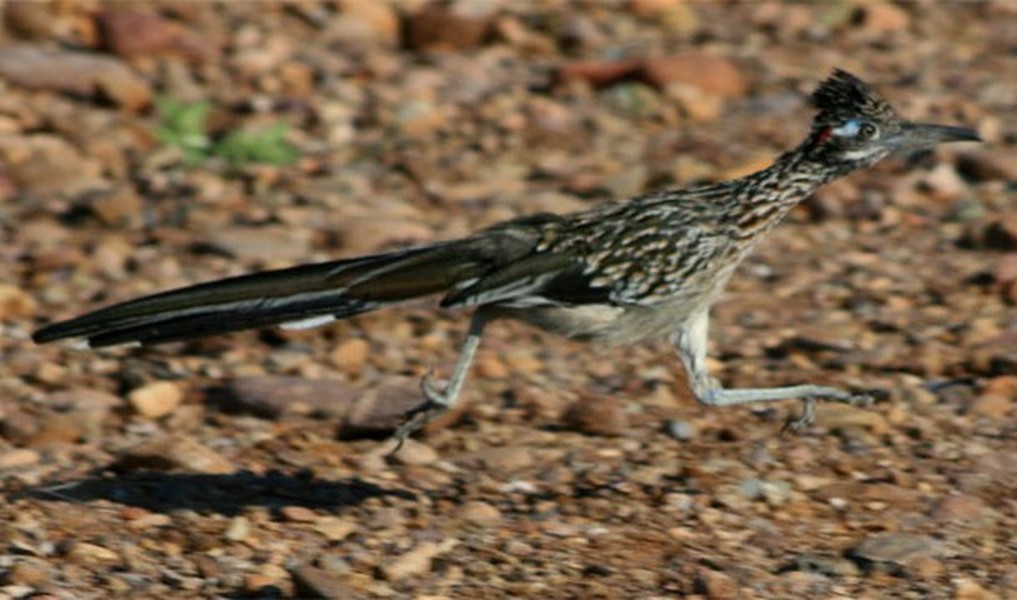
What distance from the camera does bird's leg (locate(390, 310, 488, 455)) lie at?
671cm

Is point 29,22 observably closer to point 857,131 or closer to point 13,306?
point 13,306

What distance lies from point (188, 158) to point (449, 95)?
5.22 ft

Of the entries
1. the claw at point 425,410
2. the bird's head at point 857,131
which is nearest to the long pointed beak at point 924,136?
the bird's head at point 857,131

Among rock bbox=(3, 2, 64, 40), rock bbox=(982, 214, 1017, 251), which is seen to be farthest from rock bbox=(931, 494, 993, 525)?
rock bbox=(3, 2, 64, 40)

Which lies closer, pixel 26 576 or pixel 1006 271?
pixel 26 576

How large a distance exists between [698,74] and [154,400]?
4.43m

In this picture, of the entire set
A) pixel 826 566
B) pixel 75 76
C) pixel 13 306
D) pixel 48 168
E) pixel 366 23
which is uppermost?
pixel 366 23

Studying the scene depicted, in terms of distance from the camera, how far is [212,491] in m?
6.82

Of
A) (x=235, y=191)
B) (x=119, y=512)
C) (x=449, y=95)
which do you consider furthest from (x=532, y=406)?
(x=449, y=95)

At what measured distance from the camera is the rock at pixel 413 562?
6188 millimetres

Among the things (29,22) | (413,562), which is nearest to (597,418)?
(413,562)

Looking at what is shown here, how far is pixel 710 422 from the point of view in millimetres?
7555

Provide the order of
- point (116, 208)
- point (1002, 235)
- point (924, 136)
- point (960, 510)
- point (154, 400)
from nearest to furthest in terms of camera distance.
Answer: point (960, 510)
point (924, 136)
point (154, 400)
point (1002, 235)
point (116, 208)

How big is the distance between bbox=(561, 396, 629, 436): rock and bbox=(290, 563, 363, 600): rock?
1617 mm
